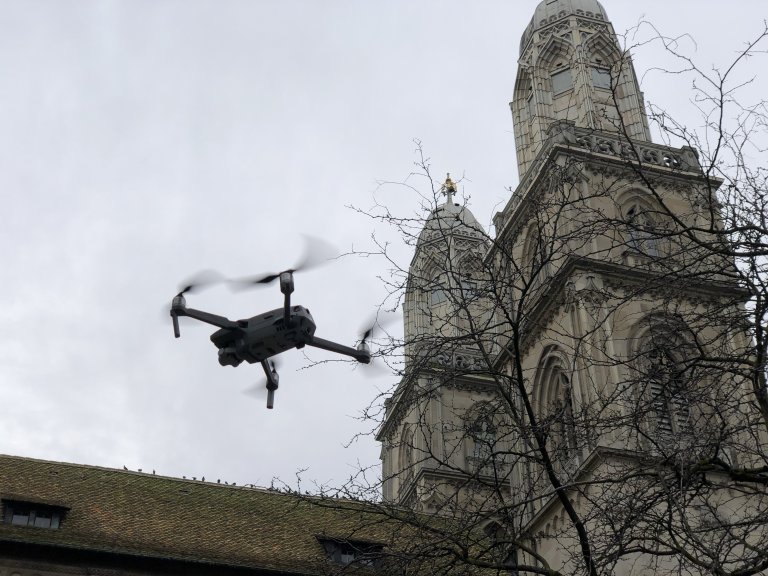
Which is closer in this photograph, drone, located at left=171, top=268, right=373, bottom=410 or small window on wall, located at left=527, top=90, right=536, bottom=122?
drone, located at left=171, top=268, right=373, bottom=410

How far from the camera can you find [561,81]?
36062 mm

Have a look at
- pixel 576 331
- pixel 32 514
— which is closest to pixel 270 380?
pixel 32 514

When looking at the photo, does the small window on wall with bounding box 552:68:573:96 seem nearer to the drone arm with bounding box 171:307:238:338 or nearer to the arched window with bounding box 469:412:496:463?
the drone arm with bounding box 171:307:238:338

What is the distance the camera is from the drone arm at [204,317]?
15266mm

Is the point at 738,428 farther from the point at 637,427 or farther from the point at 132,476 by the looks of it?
the point at 132,476

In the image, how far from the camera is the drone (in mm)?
15156

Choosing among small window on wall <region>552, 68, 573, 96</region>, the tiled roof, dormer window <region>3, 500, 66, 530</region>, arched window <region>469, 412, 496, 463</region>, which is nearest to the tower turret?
small window on wall <region>552, 68, 573, 96</region>

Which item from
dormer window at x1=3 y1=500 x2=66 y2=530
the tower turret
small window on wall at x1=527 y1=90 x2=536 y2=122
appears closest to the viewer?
dormer window at x1=3 y1=500 x2=66 y2=530

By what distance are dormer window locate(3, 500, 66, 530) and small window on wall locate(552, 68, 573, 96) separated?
67.2 ft

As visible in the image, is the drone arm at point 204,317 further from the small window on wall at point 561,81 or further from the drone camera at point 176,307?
the small window on wall at point 561,81

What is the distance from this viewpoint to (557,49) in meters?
37.0

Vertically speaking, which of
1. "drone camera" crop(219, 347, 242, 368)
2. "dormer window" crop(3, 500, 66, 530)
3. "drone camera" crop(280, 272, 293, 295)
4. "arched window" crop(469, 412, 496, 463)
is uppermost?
"dormer window" crop(3, 500, 66, 530)

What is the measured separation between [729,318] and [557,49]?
27618 millimetres

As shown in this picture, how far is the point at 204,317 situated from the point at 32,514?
A: 9428 millimetres
